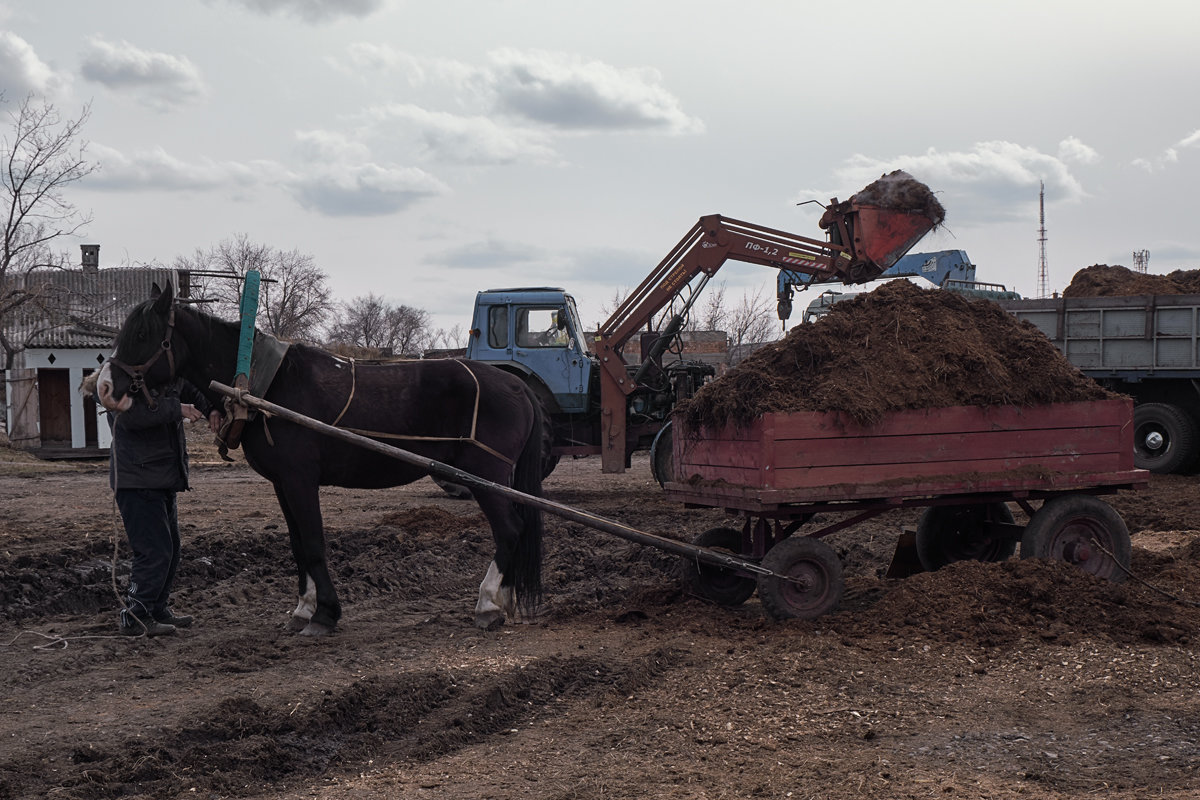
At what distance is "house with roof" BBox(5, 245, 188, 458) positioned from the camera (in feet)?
75.0

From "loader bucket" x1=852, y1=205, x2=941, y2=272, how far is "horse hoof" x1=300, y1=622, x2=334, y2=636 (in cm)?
874

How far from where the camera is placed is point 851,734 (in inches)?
175

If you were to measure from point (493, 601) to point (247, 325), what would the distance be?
2.24 m

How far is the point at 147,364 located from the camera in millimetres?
6426

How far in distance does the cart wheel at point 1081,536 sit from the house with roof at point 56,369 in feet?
63.8

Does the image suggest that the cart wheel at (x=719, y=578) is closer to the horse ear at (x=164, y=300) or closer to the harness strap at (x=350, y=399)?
the harness strap at (x=350, y=399)

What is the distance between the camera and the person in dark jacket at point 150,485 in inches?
259

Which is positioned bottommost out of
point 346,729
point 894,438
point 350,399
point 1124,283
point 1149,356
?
point 346,729

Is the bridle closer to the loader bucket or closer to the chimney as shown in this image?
the loader bucket

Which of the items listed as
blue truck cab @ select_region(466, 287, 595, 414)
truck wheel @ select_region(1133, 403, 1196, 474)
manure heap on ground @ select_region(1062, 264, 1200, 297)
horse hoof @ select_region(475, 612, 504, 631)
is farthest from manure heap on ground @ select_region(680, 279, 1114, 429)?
manure heap on ground @ select_region(1062, 264, 1200, 297)

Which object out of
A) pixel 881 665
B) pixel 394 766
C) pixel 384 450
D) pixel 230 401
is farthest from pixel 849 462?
pixel 230 401

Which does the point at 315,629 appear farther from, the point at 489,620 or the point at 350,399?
the point at 350,399

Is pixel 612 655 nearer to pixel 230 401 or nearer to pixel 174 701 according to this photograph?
pixel 174 701

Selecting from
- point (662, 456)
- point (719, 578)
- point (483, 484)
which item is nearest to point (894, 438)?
point (719, 578)
